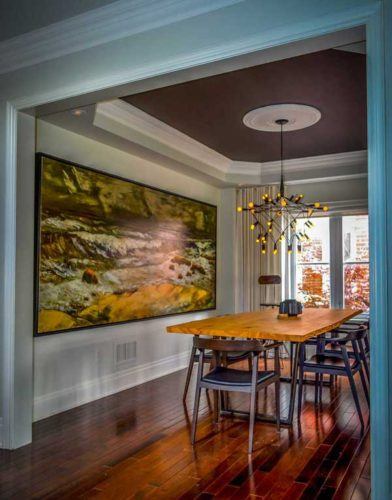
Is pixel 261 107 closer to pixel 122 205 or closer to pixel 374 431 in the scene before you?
pixel 122 205

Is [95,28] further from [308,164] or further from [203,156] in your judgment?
[308,164]

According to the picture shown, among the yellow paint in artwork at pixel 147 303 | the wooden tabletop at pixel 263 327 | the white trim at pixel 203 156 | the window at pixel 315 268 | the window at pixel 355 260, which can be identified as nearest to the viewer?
the wooden tabletop at pixel 263 327

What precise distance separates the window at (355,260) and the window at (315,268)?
10.5 inches

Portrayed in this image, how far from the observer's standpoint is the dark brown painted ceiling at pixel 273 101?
403 cm

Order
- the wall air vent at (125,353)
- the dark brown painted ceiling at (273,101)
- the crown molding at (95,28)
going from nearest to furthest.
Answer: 1. the crown molding at (95,28)
2. the dark brown painted ceiling at (273,101)
3. the wall air vent at (125,353)

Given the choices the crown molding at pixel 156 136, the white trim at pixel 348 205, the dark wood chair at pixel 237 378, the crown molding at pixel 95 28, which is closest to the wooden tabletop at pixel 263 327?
the dark wood chair at pixel 237 378

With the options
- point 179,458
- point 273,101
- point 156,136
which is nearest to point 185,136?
point 156,136

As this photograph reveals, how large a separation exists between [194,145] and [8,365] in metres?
3.73

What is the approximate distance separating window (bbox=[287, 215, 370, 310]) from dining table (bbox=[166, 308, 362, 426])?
2.45 metres

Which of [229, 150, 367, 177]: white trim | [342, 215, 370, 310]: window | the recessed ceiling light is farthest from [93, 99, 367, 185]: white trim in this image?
[342, 215, 370, 310]: window

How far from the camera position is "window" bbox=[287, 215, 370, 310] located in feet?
23.6

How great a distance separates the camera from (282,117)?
5.20 metres

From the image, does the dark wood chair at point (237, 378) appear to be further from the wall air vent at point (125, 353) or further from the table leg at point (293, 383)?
the wall air vent at point (125, 353)

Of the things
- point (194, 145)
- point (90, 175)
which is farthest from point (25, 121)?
point (194, 145)
